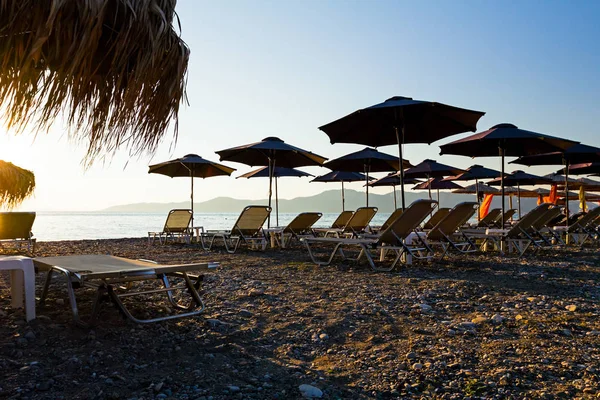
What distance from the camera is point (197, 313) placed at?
3.25 metres

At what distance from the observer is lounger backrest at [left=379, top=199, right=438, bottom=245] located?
5.77m

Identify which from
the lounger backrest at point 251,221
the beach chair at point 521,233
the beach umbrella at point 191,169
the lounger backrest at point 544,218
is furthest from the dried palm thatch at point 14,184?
the lounger backrest at point 544,218

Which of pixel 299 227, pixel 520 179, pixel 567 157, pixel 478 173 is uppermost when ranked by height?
pixel 567 157

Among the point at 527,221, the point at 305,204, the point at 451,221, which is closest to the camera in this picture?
the point at 451,221

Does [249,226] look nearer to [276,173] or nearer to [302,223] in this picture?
[302,223]

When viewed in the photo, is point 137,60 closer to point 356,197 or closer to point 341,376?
point 341,376

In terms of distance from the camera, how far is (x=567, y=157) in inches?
443

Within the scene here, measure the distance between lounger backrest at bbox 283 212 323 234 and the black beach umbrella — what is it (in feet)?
17.5

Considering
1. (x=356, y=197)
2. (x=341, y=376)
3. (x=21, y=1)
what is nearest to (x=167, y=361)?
(x=341, y=376)

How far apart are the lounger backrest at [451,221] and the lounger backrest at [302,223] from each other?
2.93 m

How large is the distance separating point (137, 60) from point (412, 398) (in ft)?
7.89

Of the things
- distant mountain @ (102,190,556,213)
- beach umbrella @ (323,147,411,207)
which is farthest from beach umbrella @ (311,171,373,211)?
distant mountain @ (102,190,556,213)

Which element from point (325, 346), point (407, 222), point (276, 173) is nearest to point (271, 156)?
point (276, 173)

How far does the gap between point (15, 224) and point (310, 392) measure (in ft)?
27.0
